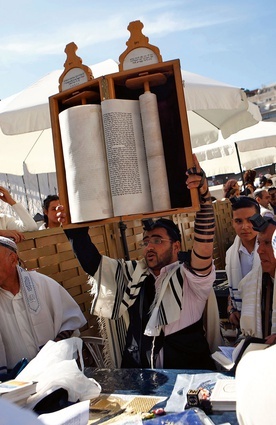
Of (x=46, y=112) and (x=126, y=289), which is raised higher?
(x=46, y=112)

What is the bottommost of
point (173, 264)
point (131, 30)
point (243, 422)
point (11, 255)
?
point (243, 422)

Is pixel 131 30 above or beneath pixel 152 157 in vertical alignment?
above

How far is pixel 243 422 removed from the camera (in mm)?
1150

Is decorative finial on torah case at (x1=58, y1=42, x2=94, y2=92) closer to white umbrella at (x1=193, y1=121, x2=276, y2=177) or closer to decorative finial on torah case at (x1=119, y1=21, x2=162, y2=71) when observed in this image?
decorative finial on torah case at (x1=119, y1=21, x2=162, y2=71)

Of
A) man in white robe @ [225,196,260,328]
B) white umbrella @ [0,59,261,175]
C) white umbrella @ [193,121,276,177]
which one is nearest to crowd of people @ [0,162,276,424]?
man in white robe @ [225,196,260,328]

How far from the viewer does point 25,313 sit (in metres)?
2.81

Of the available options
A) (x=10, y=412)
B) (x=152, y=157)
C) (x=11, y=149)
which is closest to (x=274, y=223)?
(x=152, y=157)

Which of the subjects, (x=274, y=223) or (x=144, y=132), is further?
(x=274, y=223)

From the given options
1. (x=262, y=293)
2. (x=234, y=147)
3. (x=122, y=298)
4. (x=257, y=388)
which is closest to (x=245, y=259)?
(x=262, y=293)

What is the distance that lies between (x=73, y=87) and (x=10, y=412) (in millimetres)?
1762

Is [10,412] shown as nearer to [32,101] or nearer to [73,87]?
[73,87]

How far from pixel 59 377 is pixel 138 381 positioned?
0.44 m

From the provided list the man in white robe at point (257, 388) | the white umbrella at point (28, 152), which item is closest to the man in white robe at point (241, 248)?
the man in white robe at point (257, 388)

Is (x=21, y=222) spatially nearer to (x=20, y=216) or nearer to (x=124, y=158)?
(x=20, y=216)
